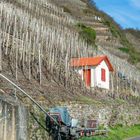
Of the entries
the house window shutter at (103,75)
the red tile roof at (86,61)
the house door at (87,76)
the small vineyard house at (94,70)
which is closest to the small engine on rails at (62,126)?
the red tile roof at (86,61)

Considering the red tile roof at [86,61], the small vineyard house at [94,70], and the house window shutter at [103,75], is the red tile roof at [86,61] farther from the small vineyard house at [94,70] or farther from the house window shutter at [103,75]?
the house window shutter at [103,75]

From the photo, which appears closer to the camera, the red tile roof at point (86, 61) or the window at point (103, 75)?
the red tile roof at point (86, 61)

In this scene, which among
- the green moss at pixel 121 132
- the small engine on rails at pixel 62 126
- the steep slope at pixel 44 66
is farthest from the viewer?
the green moss at pixel 121 132

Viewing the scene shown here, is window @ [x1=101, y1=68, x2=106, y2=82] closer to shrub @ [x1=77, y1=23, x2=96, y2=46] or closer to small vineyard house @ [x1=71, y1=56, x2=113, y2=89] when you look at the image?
small vineyard house @ [x1=71, y1=56, x2=113, y2=89]

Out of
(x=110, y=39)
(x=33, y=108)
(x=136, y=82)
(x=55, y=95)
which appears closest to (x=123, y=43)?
(x=110, y=39)

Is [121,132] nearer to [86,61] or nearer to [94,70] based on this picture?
[86,61]

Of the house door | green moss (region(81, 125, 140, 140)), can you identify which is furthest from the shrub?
green moss (region(81, 125, 140, 140))

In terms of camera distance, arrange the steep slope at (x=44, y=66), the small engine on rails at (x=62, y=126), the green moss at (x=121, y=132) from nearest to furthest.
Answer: the small engine on rails at (x=62, y=126), the steep slope at (x=44, y=66), the green moss at (x=121, y=132)

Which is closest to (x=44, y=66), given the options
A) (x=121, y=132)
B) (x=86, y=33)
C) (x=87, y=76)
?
(x=121, y=132)

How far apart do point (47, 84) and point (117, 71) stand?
2014cm

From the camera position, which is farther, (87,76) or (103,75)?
(103,75)

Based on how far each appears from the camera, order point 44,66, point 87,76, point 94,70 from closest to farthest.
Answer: point 44,66
point 87,76
point 94,70

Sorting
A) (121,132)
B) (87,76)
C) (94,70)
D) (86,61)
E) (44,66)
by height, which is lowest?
(121,132)

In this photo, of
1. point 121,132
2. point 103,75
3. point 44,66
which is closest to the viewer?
point 44,66
